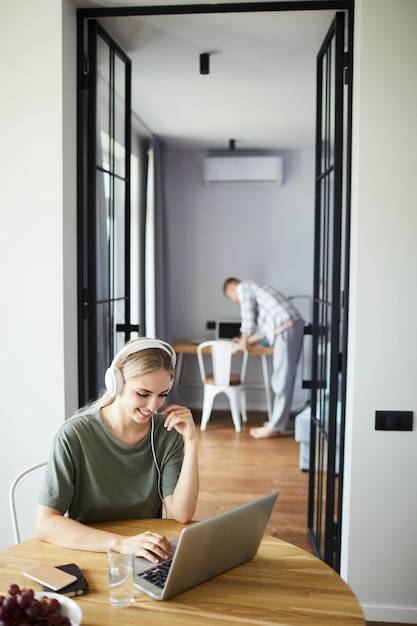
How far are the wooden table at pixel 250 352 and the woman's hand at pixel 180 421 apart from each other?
4.22 m

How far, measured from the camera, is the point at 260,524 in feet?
5.07

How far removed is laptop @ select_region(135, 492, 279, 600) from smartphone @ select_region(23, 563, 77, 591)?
0.15 meters

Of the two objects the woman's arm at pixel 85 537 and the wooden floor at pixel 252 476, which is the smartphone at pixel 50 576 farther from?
the wooden floor at pixel 252 476

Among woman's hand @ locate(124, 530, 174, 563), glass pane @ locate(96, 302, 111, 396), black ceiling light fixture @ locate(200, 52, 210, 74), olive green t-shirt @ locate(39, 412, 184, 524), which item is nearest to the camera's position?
woman's hand @ locate(124, 530, 174, 563)

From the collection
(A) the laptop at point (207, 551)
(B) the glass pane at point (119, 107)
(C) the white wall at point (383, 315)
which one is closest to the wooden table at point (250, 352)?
(B) the glass pane at point (119, 107)

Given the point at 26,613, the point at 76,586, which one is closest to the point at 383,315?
the point at 76,586

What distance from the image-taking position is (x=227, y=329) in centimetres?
657

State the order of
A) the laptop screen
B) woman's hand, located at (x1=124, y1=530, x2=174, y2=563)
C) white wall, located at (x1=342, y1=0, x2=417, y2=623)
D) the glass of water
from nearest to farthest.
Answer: the glass of water → woman's hand, located at (x1=124, y1=530, x2=174, y2=563) → white wall, located at (x1=342, y1=0, x2=417, y2=623) → the laptop screen

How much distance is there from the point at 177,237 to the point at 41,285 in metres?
4.32

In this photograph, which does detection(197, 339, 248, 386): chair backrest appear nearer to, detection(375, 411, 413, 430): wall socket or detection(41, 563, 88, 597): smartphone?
detection(375, 411, 413, 430): wall socket

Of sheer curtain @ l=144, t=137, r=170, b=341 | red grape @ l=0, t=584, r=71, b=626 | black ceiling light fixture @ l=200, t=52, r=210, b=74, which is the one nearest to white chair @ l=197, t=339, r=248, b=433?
sheer curtain @ l=144, t=137, r=170, b=341

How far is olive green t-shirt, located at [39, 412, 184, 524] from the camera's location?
184 cm

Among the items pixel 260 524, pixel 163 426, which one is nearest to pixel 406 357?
pixel 163 426

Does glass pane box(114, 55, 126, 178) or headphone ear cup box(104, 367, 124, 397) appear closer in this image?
headphone ear cup box(104, 367, 124, 397)
